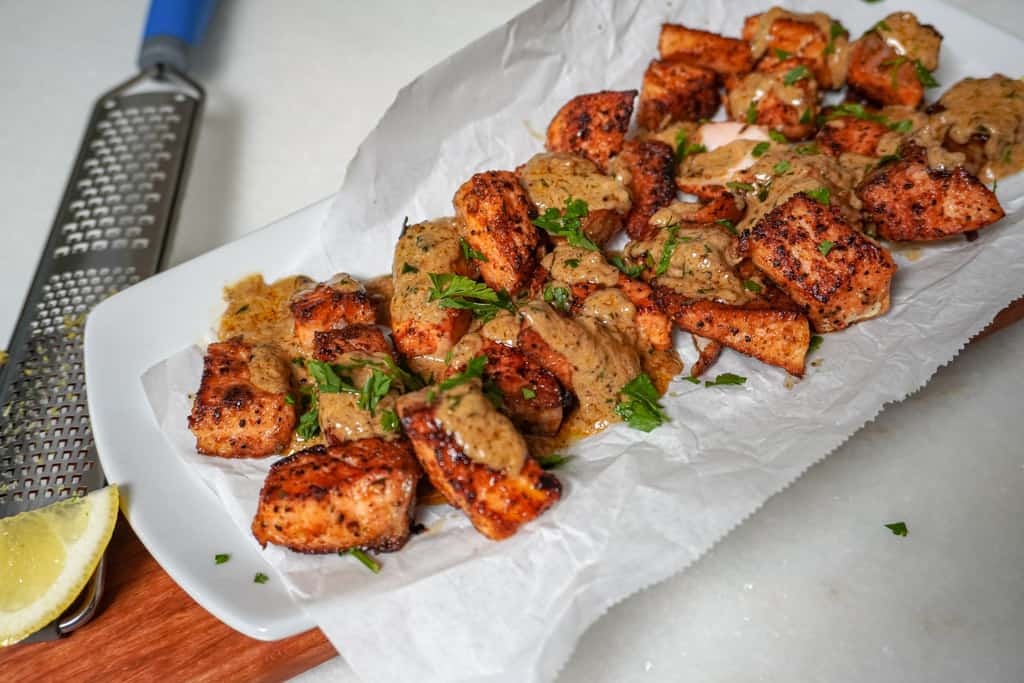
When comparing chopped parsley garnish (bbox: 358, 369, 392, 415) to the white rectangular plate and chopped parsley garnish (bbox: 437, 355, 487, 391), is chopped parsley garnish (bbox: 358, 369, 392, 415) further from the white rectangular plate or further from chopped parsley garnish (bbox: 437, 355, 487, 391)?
the white rectangular plate

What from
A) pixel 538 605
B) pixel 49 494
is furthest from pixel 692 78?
pixel 49 494

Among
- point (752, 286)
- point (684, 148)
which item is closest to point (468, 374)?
point (752, 286)

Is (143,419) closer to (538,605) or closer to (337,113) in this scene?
(538,605)

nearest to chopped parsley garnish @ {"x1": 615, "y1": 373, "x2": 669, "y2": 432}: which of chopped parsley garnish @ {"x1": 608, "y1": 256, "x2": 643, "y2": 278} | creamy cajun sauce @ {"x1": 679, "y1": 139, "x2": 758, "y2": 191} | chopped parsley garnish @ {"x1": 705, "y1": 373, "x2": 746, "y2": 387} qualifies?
chopped parsley garnish @ {"x1": 705, "y1": 373, "x2": 746, "y2": 387}

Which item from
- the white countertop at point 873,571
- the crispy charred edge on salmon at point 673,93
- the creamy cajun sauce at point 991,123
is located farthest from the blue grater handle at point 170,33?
the creamy cajun sauce at point 991,123

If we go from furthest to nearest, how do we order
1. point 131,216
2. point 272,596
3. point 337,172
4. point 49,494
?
1. point 337,172
2. point 131,216
3. point 49,494
4. point 272,596

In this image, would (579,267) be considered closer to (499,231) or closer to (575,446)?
(499,231)

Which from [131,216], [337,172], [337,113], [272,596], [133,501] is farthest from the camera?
[337,113]

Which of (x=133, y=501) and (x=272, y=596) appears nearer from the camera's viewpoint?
(x=272, y=596)
